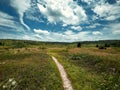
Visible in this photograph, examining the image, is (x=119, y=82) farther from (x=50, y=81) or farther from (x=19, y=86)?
(x=19, y=86)

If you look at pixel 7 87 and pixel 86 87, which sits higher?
pixel 86 87

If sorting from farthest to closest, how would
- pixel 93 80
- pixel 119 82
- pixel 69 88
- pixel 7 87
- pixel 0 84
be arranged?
pixel 0 84 < pixel 7 87 < pixel 93 80 < pixel 119 82 < pixel 69 88

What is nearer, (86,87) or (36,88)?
(86,87)

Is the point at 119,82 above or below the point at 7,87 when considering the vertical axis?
above

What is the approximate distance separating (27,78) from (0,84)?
15.8ft

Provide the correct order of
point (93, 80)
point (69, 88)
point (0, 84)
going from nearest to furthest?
point (69, 88) → point (93, 80) → point (0, 84)

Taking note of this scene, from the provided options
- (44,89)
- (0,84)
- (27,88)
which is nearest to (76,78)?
(44,89)

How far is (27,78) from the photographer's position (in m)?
25.7

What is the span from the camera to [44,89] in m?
19.8

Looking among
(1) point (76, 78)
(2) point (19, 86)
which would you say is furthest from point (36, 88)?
(1) point (76, 78)

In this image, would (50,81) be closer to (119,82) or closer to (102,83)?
(102,83)

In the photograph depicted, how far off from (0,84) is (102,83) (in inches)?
683

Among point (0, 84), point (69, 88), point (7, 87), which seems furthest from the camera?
point (0, 84)


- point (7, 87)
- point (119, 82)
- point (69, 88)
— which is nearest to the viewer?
point (69, 88)
